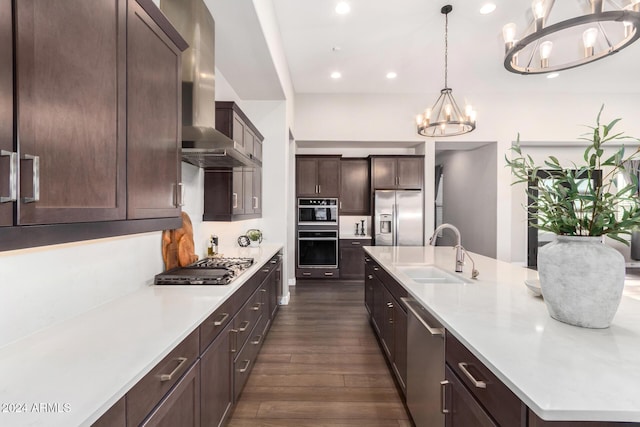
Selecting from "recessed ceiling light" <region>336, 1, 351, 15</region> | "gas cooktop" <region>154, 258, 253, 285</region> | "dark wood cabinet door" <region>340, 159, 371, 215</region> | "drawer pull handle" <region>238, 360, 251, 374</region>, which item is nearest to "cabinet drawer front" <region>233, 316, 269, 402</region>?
"drawer pull handle" <region>238, 360, 251, 374</region>

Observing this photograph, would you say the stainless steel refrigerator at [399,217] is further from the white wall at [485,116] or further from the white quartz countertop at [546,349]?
the white quartz countertop at [546,349]

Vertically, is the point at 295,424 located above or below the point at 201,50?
below

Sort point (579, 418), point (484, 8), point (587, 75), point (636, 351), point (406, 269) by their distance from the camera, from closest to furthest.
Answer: point (579, 418) → point (636, 351) → point (406, 269) → point (484, 8) → point (587, 75)

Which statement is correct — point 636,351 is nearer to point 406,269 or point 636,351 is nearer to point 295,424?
point 406,269

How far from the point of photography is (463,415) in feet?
3.73

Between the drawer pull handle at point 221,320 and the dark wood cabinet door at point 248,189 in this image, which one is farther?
the dark wood cabinet door at point 248,189

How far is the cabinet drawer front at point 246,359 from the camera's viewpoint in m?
1.94

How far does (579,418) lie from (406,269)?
180 cm

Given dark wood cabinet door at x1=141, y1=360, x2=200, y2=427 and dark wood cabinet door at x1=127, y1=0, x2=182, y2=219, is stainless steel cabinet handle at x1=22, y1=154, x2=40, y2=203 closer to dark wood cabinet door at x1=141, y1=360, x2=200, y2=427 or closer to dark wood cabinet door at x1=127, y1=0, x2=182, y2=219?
dark wood cabinet door at x1=127, y1=0, x2=182, y2=219

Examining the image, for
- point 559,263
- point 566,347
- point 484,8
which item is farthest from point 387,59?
point 566,347

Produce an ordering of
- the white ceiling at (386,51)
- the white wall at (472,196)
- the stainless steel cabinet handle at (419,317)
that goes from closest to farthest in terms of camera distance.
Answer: the stainless steel cabinet handle at (419,317), the white ceiling at (386,51), the white wall at (472,196)

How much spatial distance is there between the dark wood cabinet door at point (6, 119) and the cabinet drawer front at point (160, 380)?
58 cm

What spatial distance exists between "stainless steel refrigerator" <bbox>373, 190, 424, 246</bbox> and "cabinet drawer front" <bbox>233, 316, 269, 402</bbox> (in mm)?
3430

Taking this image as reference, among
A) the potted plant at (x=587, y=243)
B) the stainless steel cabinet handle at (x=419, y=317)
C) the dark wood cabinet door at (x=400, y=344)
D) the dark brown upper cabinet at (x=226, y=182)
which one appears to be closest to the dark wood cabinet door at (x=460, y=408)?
the stainless steel cabinet handle at (x=419, y=317)
